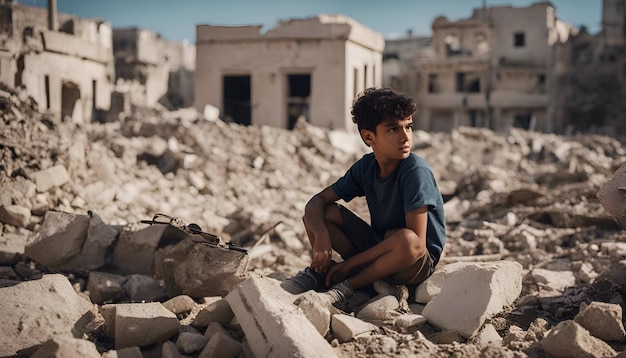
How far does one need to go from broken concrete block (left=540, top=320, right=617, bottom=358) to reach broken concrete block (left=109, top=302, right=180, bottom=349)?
68.3 inches

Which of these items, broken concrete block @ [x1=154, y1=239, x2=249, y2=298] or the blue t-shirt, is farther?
broken concrete block @ [x1=154, y1=239, x2=249, y2=298]

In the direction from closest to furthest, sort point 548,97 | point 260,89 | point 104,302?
point 104,302 → point 260,89 → point 548,97

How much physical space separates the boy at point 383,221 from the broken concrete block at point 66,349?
1.07 meters

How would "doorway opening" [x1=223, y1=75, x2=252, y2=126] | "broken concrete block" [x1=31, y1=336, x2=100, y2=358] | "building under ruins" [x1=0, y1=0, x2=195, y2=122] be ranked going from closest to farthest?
"broken concrete block" [x1=31, y1=336, x2=100, y2=358] → "building under ruins" [x1=0, y1=0, x2=195, y2=122] → "doorway opening" [x1=223, y1=75, x2=252, y2=126]

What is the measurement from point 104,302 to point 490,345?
2.42 meters

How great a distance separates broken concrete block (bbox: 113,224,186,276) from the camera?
4.37 m

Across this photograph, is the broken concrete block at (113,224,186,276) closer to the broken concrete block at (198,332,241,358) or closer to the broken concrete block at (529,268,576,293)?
the broken concrete block at (198,332,241,358)

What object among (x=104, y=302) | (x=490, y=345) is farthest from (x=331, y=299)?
(x=104, y=302)

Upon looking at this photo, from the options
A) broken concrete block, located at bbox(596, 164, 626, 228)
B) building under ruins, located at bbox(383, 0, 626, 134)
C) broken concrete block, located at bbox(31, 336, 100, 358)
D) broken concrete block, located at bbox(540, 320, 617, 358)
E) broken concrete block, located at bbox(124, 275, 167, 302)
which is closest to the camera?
broken concrete block, located at bbox(31, 336, 100, 358)

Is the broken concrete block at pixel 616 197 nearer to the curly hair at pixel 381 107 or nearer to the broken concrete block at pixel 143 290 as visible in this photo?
the curly hair at pixel 381 107

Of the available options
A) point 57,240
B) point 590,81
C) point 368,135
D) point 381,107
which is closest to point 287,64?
point 57,240

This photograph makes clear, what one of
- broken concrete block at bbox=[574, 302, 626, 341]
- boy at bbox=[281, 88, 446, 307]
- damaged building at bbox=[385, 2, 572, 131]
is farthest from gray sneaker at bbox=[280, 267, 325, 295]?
damaged building at bbox=[385, 2, 572, 131]

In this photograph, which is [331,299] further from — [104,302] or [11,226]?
[11,226]

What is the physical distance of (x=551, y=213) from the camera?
6527 mm
